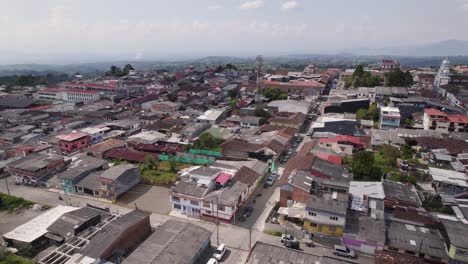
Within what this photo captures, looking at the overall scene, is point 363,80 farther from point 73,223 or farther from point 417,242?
point 73,223

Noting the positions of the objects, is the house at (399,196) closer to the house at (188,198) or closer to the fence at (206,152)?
the house at (188,198)

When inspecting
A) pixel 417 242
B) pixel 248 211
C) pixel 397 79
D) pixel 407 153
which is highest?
pixel 397 79

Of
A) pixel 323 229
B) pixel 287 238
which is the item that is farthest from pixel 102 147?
pixel 323 229

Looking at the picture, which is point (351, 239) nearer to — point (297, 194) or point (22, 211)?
point (297, 194)

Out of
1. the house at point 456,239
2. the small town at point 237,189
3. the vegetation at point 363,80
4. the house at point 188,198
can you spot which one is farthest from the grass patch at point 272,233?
the vegetation at point 363,80

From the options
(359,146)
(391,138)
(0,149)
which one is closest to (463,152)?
(391,138)
